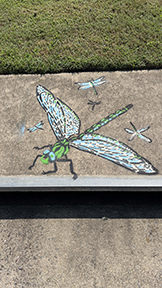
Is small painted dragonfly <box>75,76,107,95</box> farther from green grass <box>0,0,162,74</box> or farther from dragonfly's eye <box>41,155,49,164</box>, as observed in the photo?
dragonfly's eye <box>41,155,49,164</box>

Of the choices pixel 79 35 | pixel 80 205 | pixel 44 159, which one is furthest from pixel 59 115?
pixel 79 35

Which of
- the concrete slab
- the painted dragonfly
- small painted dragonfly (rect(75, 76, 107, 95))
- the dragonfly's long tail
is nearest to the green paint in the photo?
the painted dragonfly

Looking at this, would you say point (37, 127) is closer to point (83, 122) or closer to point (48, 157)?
point (48, 157)

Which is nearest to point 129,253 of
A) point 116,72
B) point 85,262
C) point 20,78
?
point 85,262

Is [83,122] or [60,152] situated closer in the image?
[60,152]

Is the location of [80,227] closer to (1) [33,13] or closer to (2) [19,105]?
(2) [19,105]

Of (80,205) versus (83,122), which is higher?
(83,122)

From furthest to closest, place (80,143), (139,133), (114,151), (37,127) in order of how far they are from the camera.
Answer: (37,127), (139,133), (80,143), (114,151)
